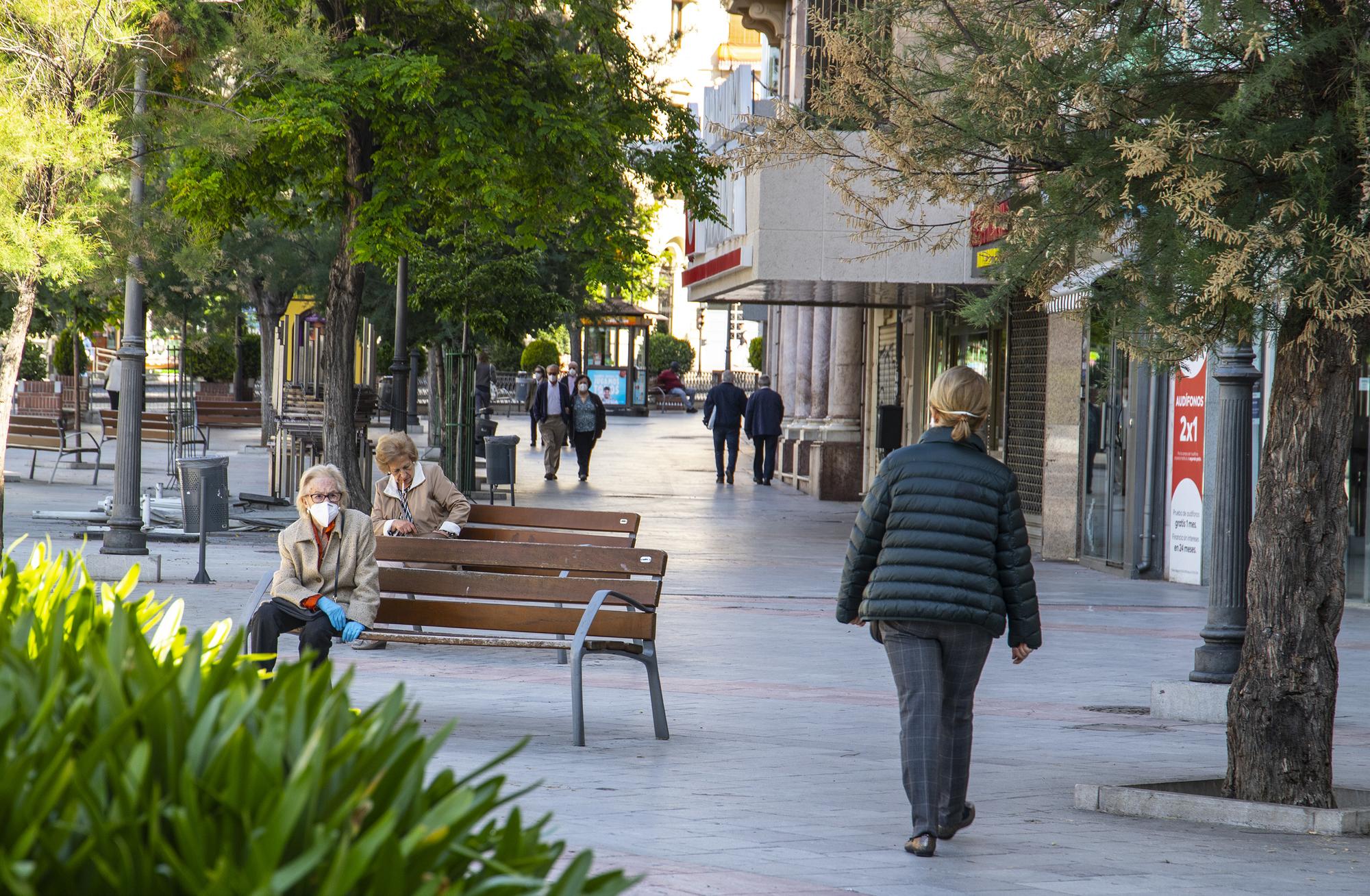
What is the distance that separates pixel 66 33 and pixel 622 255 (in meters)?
7.98

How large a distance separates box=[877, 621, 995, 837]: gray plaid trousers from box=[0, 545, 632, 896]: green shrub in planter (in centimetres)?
308

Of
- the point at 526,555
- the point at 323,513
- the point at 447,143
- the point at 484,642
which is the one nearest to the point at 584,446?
the point at 447,143

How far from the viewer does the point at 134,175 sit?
10.1m

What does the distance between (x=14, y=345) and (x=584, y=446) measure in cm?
1675

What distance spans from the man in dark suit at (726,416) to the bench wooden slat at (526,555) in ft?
62.7

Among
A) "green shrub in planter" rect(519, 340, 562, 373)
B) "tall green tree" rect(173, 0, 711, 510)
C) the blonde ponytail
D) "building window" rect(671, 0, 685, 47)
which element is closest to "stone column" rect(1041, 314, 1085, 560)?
"tall green tree" rect(173, 0, 711, 510)

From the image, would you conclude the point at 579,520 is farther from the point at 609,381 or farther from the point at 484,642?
the point at 609,381

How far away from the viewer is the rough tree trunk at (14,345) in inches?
353

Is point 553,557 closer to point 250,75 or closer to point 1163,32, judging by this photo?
point 1163,32

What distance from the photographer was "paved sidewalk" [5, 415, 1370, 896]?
502cm

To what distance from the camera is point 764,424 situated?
26969mm

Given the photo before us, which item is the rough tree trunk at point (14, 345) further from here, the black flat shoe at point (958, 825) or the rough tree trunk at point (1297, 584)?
the rough tree trunk at point (1297, 584)

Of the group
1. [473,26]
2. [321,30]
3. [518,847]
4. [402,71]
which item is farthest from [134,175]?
[518,847]

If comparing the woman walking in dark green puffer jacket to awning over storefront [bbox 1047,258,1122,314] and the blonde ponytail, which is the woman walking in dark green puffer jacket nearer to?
the blonde ponytail
